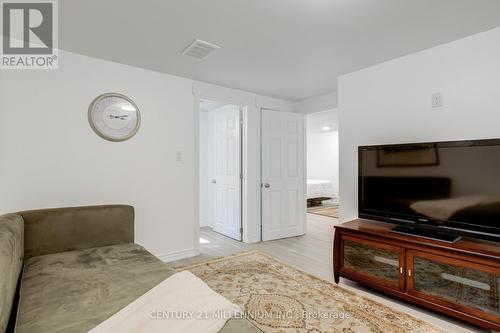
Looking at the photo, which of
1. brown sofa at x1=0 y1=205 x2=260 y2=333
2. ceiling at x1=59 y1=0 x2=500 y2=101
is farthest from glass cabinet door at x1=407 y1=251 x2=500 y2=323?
ceiling at x1=59 y1=0 x2=500 y2=101

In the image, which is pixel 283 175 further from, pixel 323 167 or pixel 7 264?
pixel 323 167

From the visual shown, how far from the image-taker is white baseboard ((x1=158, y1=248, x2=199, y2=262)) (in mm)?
3242

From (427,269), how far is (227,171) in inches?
123

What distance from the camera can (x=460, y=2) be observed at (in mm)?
1832

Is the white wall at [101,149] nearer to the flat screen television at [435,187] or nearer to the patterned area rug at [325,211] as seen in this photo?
the flat screen television at [435,187]

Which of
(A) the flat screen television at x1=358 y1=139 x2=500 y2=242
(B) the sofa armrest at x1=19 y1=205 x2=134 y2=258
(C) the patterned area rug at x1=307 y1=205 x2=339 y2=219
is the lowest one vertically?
(C) the patterned area rug at x1=307 y1=205 x2=339 y2=219

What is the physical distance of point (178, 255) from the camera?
335 cm

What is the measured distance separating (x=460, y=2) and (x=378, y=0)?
0.59 meters

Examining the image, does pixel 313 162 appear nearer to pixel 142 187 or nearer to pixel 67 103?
pixel 142 187

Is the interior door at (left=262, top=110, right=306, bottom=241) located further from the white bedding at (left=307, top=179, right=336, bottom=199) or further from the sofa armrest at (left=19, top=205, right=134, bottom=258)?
the white bedding at (left=307, top=179, right=336, bottom=199)

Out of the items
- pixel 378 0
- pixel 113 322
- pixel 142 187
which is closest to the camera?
pixel 113 322

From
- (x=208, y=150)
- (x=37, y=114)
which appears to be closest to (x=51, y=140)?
(x=37, y=114)

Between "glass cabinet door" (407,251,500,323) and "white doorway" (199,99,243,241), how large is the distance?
100 inches

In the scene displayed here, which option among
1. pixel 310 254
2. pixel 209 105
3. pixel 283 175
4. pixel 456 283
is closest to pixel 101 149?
pixel 209 105
